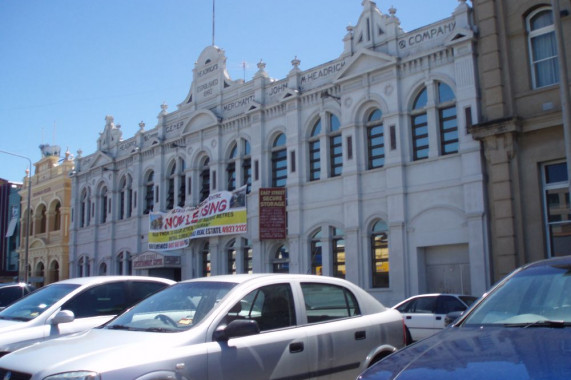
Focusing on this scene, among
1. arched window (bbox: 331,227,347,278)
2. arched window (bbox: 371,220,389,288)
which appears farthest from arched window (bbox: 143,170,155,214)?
arched window (bbox: 371,220,389,288)

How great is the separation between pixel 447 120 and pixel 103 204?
81.1ft

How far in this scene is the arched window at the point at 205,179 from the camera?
29969mm

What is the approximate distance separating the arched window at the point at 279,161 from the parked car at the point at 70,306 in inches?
649

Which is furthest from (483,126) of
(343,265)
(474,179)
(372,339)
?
(372,339)

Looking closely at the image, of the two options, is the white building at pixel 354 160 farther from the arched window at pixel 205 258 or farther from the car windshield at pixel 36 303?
the car windshield at pixel 36 303

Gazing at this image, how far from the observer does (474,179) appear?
61.9 feet

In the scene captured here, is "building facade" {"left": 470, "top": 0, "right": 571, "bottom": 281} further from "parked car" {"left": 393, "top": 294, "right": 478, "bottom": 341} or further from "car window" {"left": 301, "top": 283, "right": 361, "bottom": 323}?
"car window" {"left": 301, "top": 283, "right": 361, "bottom": 323}

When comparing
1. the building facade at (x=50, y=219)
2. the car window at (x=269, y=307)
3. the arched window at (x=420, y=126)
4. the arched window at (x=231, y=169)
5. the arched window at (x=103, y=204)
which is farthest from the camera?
the building facade at (x=50, y=219)

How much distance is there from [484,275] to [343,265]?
20.4 feet

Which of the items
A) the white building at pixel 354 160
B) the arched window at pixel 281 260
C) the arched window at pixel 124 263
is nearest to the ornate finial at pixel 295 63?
the white building at pixel 354 160

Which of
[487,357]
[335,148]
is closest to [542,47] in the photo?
[335,148]

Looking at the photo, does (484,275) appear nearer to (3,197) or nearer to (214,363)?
Answer: (214,363)

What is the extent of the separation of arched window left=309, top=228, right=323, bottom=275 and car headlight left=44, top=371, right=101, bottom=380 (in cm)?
1946

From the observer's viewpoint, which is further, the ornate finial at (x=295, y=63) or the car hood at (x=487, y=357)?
the ornate finial at (x=295, y=63)
